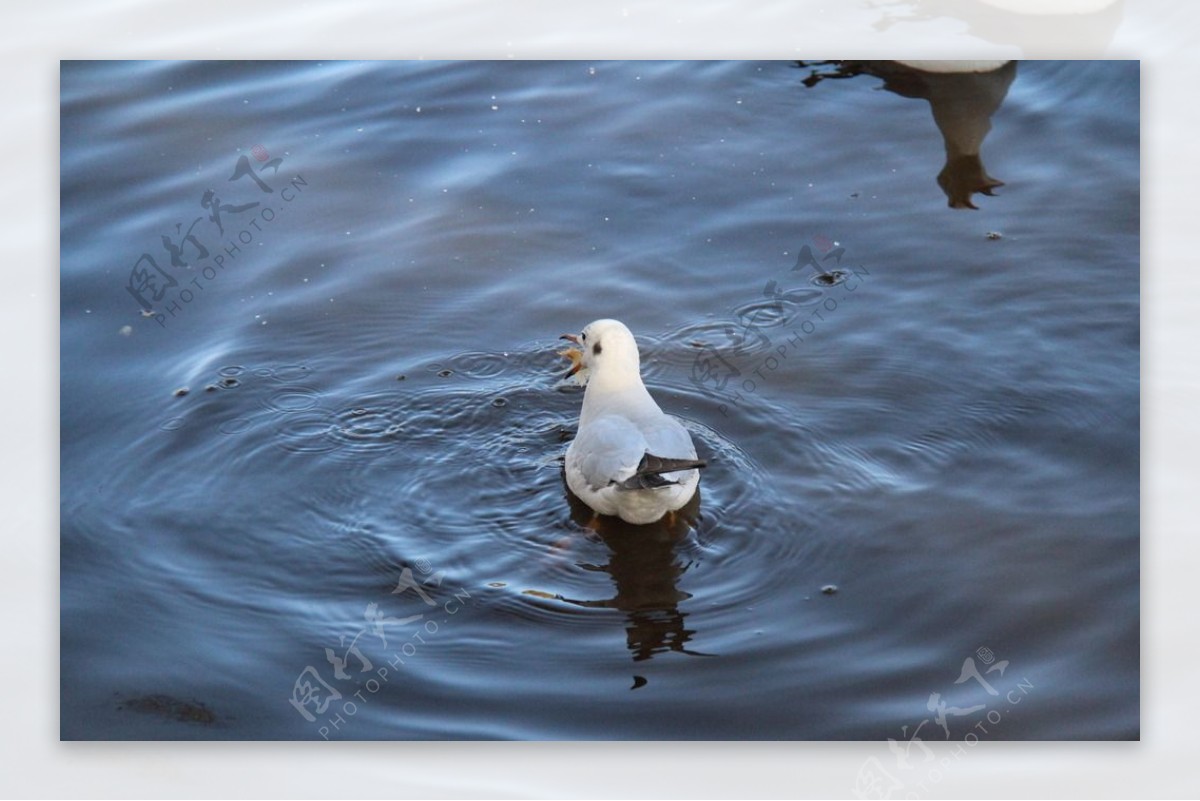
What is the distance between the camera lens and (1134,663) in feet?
10.8

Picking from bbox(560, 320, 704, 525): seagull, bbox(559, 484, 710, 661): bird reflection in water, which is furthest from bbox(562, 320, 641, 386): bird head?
bbox(559, 484, 710, 661): bird reflection in water

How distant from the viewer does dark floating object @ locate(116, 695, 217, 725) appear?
128 inches

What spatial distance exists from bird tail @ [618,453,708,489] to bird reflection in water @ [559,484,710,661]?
22 centimetres

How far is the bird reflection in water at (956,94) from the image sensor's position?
3508mm

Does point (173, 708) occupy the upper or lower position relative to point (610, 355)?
lower

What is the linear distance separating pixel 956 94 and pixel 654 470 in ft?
3.72

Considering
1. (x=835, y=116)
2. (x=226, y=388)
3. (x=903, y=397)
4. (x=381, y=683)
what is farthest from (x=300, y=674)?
(x=835, y=116)

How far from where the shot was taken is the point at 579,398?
159 inches

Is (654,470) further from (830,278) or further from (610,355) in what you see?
(830,278)

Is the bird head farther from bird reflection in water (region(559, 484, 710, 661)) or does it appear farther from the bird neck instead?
bird reflection in water (region(559, 484, 710, 661))

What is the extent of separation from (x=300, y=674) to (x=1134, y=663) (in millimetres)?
1726

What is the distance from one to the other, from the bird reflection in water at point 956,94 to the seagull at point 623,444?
80cm

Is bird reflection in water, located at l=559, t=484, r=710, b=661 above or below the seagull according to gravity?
below

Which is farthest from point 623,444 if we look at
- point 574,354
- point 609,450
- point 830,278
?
point 830,278
